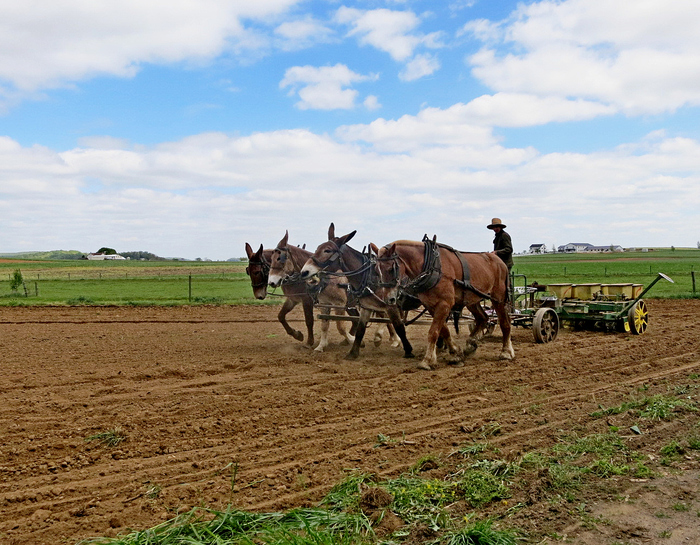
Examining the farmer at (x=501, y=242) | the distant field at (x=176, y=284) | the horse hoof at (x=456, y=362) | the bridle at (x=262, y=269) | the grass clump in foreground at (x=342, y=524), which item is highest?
the farmer at (x=501, y=242)

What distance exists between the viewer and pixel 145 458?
18.6ft

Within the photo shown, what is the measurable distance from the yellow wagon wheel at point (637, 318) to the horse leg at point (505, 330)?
3.76 metres

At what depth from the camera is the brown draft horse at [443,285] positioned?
10.2 meters

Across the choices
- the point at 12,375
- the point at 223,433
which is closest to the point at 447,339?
the point at 223,433

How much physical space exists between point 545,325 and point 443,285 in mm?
3869

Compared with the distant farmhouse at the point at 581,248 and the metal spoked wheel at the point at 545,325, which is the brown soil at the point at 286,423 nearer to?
the metal spoked wheel at the point at 545,325

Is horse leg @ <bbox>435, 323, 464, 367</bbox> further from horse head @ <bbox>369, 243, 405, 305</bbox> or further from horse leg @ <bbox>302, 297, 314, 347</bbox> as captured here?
horse leg @ <bbox>302, 297, 314, 347</bbox>

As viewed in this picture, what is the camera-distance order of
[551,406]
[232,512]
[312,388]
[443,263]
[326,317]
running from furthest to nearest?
1. [326,317]
2. [443,263]
3. [312,388]
4. [551,406]
5. [232,512]

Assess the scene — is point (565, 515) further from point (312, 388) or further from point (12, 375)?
point (12, 375)

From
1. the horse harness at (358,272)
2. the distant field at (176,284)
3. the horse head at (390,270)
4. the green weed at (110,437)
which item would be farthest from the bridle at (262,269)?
the green weed at (110,437)

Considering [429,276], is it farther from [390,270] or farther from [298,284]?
[298,284]

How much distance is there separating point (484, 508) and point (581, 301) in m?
10.5

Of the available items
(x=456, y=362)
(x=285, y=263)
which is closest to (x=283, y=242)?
(x=285, y=263)

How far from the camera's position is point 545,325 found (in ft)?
42.1
